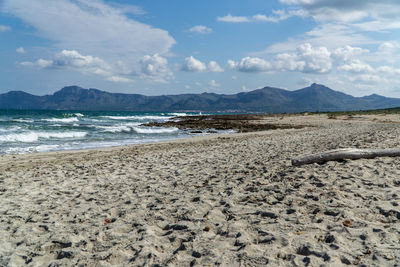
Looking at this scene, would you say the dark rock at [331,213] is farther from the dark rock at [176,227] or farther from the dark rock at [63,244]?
the dark rock at [63,244]

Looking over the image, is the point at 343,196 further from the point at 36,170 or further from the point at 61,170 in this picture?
the point at 36,170

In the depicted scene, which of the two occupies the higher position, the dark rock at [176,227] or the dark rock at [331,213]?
the dark rock at [331,213]

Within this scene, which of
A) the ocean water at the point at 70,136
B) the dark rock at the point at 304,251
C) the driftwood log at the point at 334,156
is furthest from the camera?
the ocean water at the point at 70,136

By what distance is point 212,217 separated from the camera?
14.4 feet

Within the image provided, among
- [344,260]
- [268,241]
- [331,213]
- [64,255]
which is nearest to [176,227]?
[268,241]

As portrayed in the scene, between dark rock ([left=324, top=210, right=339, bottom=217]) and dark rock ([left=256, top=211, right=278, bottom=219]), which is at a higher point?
dark rock ([left=324, top=210, right=339, bottom=217])

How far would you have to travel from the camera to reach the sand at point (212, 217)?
3283mm

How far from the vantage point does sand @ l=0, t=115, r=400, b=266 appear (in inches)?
129

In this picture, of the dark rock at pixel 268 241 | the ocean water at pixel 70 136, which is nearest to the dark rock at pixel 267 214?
the dark rock at pixel 268 241

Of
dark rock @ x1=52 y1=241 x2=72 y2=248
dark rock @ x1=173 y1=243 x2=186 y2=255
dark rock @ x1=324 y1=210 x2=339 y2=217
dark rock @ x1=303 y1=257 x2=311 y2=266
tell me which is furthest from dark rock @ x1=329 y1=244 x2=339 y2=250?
dark rock @ x1=52 y1=241 x2=72 y2=248

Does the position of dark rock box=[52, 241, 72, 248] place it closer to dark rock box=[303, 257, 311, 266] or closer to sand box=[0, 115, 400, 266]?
sand box=[0, 115, 400, 266]

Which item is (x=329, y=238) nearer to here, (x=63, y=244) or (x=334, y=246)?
(x=334, y=246)

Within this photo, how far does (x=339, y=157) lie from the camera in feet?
23.9

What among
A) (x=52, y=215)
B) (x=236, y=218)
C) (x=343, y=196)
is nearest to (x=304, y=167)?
(x=343, y=196)
